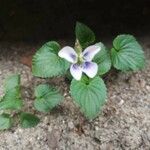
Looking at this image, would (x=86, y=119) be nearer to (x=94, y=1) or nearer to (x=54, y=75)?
(x=54, y=75)

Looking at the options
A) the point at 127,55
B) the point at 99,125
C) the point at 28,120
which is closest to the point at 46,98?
the point at 28,120

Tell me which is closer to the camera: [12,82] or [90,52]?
[90,52]

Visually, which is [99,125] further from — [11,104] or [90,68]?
[11,104]

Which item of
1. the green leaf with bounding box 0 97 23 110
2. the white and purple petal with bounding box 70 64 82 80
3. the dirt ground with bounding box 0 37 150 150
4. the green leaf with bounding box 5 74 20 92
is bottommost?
the dirt ground with bounding box 0 37 150 150

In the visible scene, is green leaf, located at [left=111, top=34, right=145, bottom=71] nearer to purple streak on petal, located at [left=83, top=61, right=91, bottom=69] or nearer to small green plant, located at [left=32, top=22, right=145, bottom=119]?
small green plant, located at [left=32, top=22, right=145, bottom=119]

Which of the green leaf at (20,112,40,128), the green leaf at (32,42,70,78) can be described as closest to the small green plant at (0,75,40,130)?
the green leaf at (20,112,40,128)

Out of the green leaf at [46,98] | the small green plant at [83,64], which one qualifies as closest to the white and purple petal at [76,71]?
the small green plant at [83,64]
